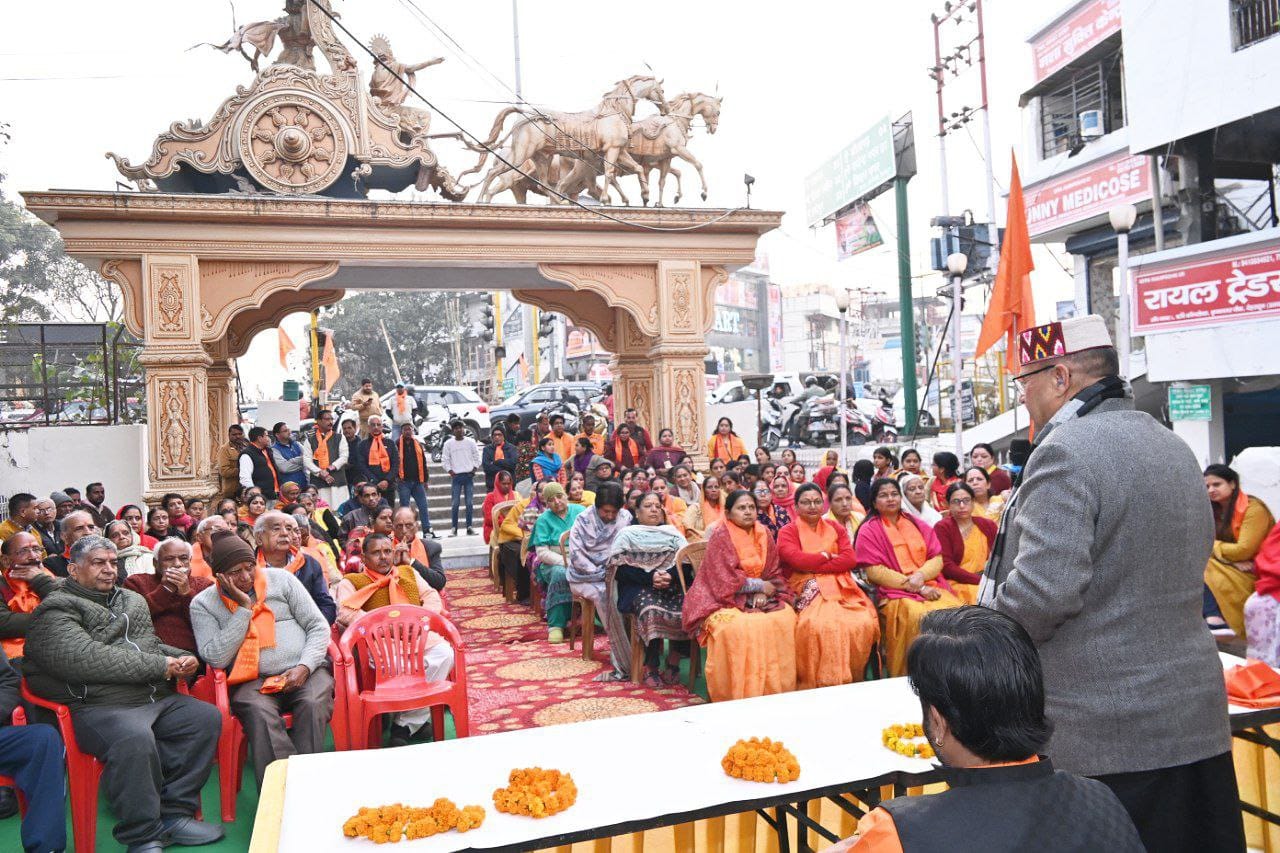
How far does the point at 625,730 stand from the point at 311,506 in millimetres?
5591

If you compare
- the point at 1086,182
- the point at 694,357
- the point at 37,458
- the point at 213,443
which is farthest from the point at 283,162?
the point at 1086,182

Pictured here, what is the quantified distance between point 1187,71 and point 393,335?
39235mm

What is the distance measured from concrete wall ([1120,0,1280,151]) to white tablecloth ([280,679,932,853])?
8972 mm

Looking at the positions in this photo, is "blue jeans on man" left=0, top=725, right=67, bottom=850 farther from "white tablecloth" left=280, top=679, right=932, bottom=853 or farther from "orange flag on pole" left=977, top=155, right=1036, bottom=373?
"orange flag on pole" left=977, top=155, right=1036, bottom=373

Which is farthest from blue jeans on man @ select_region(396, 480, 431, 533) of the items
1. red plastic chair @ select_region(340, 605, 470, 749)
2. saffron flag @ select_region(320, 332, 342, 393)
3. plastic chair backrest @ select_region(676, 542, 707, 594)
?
saffron flag @ select_region(320, 332, 342, 393)

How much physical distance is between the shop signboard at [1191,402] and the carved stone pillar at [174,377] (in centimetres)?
1112

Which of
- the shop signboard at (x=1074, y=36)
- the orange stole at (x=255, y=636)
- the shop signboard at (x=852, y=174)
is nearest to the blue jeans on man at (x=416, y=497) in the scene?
the orange stole at (x=255, y=636)

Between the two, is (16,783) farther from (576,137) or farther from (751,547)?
(576,137)

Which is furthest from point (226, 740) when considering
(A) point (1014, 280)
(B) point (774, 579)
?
(A) point (1014, 280)

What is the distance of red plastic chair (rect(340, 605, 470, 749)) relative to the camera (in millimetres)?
4695

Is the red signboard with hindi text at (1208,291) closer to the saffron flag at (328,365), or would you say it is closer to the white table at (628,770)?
the white table at (628,770)

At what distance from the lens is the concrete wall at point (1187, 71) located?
360 inches

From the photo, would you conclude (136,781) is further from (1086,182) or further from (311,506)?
(1086,182)

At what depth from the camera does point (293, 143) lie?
10.6 meters
